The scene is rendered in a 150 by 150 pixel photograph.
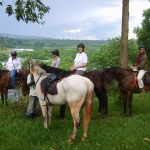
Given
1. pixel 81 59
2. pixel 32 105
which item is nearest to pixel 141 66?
pixel 81 59

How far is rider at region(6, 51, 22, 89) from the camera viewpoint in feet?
55.0

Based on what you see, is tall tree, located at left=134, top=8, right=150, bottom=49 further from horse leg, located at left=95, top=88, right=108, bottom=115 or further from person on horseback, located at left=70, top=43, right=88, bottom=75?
person on horseback, located at left=70, top=43, right=88, bottom=75

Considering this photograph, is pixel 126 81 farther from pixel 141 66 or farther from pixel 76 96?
pixel 76 96

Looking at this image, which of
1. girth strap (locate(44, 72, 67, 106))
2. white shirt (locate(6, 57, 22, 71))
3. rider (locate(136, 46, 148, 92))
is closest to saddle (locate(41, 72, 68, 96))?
girth strap (locate(44, 72, 67, 106))

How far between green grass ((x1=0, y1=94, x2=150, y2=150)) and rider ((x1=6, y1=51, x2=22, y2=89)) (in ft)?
10.6

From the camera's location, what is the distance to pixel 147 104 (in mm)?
17688

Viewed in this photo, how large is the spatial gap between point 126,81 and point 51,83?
16.8 ft

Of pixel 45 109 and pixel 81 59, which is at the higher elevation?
pixel 81 59

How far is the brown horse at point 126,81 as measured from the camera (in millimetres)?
15182

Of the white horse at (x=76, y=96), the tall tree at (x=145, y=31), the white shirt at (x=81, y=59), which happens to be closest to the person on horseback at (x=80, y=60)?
the white shirt at (x=81, y=59)

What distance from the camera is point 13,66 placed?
17250 millimetres

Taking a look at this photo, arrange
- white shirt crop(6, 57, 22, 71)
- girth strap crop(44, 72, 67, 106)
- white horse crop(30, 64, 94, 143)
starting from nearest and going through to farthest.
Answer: white horse crop(30, 64, 94, 143), girth strap crop(44, 72, 67, 106), white shirt crop(6, 57, 22, 71)

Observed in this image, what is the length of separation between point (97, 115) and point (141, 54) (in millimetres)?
3095

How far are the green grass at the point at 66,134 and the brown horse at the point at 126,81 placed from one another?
5.43 feet
